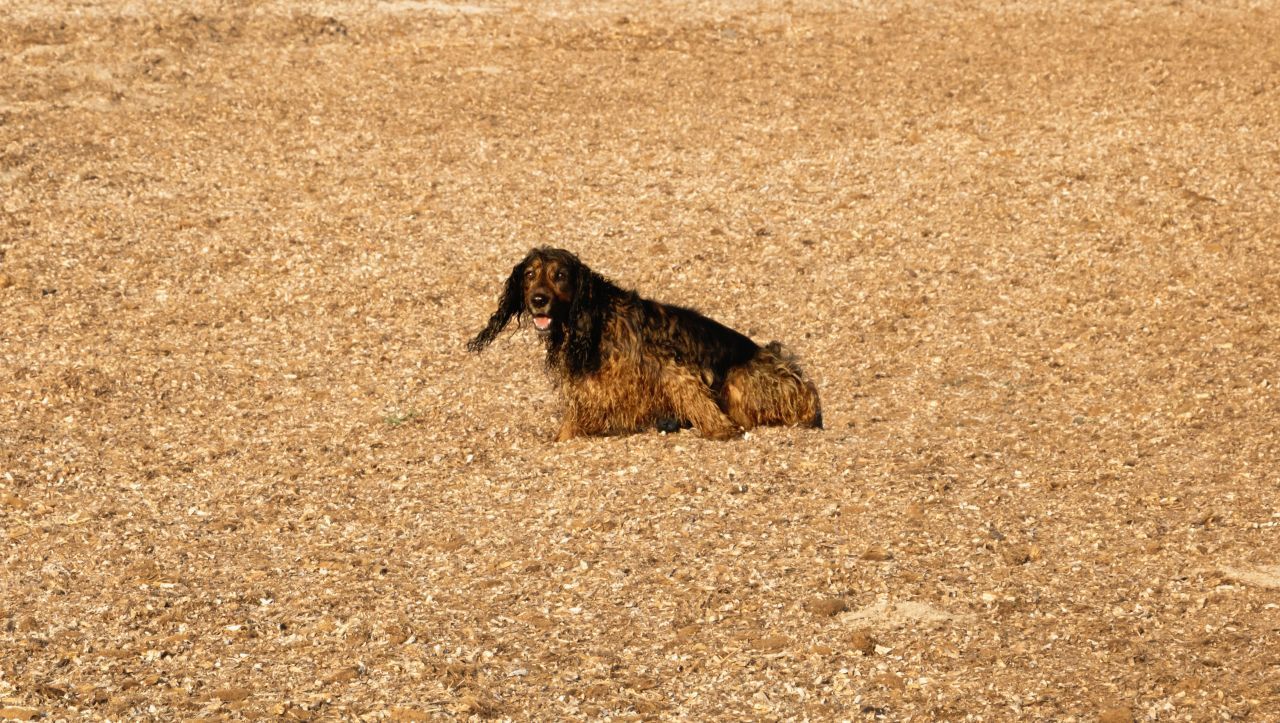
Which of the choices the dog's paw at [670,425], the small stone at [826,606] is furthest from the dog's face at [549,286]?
the small stone at [826,606]

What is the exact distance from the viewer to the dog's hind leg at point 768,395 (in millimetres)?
10719

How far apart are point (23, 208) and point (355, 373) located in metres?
5.58

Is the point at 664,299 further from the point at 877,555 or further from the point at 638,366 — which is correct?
the point at 877,555

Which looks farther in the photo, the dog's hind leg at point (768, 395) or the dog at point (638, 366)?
the dog's hind leg at point (768, 395)

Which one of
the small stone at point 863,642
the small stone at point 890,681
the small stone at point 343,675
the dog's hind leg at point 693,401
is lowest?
the small stone at point 343,675

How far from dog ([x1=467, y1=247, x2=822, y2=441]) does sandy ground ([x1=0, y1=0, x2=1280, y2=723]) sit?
0.81 feet

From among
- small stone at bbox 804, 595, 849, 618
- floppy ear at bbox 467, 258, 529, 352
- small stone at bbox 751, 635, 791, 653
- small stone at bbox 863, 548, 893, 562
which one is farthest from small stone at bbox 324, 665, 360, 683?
floppy ear at bbox 467, 258, 529, 352

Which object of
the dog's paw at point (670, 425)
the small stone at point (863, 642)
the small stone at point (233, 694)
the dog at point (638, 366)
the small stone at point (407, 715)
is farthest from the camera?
the dog's paw at point (670, 425)

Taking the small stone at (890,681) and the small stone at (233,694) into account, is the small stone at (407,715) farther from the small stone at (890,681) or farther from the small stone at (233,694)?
the small stone at (890,681)

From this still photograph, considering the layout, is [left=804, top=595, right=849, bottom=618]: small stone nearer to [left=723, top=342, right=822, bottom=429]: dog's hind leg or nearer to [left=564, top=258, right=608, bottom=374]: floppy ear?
[left=723, top=342, right=822, bottom=429]: dog's hind leg

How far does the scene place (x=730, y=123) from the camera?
61.3 feet

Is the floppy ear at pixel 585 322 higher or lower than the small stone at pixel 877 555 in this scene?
higher

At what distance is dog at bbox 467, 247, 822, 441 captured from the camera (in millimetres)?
10422

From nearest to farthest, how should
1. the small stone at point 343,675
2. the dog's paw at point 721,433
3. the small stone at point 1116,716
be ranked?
the small stone at point 1116,716 → the small stone at point 343,675 → the dog's paw at point 721,433
